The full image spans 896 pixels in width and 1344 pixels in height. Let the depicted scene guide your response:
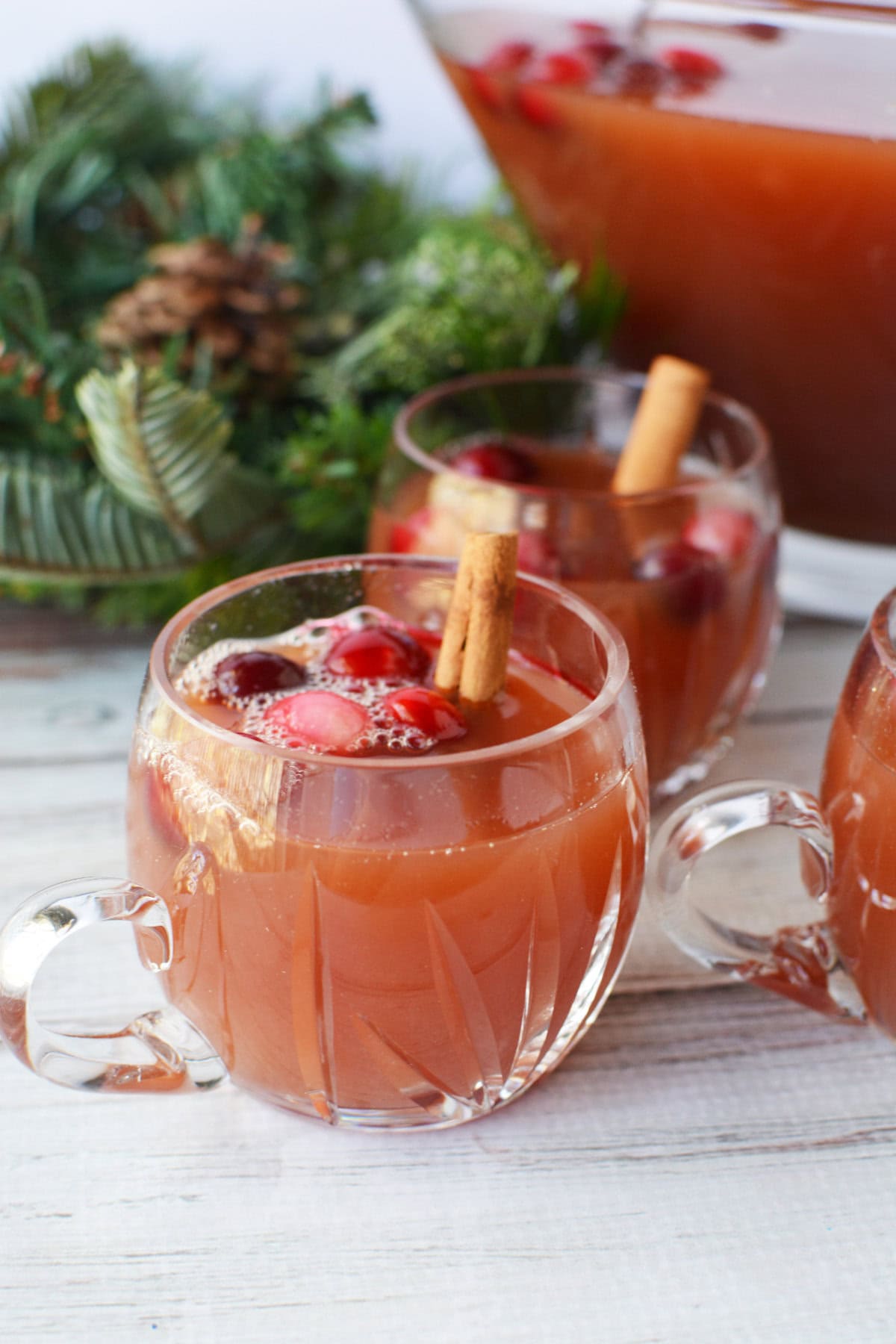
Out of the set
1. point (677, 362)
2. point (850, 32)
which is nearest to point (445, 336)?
point (677, 362)

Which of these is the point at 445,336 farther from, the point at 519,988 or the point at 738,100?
the point at 519,988

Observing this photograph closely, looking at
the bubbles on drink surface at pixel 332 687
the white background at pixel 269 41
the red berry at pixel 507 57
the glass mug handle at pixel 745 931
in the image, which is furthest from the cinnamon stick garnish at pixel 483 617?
the white background at pixel 269 41

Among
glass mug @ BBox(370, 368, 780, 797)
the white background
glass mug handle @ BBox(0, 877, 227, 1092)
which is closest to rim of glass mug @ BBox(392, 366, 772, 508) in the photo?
glass mug @ BBox(370, 368, 780, 797)

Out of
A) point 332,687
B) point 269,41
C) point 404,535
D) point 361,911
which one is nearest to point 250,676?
point 332,687

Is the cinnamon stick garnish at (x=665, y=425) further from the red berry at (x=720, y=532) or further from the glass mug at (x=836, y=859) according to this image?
the glass mug at (x=836, y=859)

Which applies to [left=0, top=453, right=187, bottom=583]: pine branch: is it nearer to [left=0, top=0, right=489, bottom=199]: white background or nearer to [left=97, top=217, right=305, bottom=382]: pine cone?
[left=97, top=217, right=305, bottom=382]: pine cone

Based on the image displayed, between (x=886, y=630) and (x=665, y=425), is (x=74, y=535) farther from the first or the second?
(x=886, y=630)
